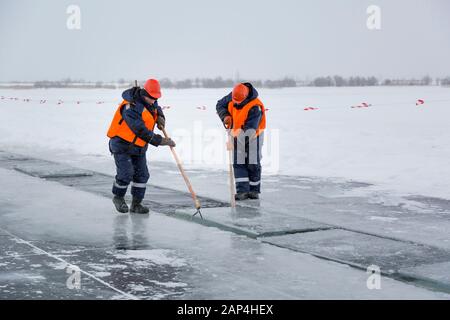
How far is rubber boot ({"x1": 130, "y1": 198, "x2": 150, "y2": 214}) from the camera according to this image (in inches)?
329

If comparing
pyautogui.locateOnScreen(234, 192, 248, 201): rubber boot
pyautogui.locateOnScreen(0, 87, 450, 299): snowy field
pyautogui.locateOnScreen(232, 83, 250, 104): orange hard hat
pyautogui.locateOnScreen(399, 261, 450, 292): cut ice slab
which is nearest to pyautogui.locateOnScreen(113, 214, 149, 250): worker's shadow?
pyautogui.locateOnScreen(0, 87, 450, 299): snowy field

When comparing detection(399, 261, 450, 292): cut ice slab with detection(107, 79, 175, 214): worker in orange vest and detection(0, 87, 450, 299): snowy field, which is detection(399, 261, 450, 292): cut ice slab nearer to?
detection(0, 87, 450, 299): snowy field

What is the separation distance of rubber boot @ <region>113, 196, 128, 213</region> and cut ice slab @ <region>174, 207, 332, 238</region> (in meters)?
0.61

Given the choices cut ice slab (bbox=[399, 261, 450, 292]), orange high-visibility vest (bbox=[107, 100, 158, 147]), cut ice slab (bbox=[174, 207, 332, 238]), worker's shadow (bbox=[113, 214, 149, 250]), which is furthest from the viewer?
orange high-visibility vest (bbox=[107, 100, 158, 147])

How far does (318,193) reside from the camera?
32.9 ft

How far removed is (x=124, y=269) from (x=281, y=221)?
7.82ft

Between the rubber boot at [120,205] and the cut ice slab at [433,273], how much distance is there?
12.4ft

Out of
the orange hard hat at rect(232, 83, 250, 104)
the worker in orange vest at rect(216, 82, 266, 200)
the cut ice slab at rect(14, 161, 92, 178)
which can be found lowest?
the cut ice slab at rect(14, 161, 92, 178)

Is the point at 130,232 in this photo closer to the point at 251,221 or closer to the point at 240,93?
the point at 251,221

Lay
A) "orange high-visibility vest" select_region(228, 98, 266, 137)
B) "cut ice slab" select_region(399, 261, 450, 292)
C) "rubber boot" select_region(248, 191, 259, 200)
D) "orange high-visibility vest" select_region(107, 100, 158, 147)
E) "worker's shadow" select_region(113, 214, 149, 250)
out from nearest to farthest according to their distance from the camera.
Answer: "cut ice slab" select_region(399, 261, 450, 292)
"worker's shadow" select_region(113, 214, 149, 250)
"orange high-visibility vest" select_region(107, 100, 158, 147)
"orange high-visibility vest" select_region(228, 98, 266, 137)
"rubber boot" select_region(248, 191, 259, 200)

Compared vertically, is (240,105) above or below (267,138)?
above

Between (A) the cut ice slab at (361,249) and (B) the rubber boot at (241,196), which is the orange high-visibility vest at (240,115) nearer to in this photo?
(B) the rubber boot at (241,196)
